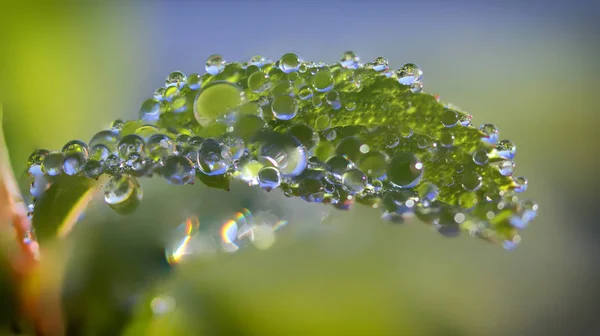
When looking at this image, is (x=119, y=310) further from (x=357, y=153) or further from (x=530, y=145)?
(x=530, y=145)

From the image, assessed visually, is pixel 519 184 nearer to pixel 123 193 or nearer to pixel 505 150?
pixel 505 150

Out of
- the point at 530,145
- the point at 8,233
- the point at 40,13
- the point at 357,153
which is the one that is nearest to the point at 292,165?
the point at 357,153

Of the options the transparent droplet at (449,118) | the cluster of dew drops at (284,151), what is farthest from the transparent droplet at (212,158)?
the transparent droplet at (449,118)

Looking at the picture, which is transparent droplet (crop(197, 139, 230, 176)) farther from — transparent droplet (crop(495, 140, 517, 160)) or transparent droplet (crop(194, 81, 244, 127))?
transparent droplet (crop(495, 140, 517, 160))

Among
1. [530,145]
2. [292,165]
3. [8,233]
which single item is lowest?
[8,233]

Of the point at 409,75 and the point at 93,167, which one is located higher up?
the point at 409,75

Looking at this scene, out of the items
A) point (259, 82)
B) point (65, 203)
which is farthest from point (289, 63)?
point (65, 203)
